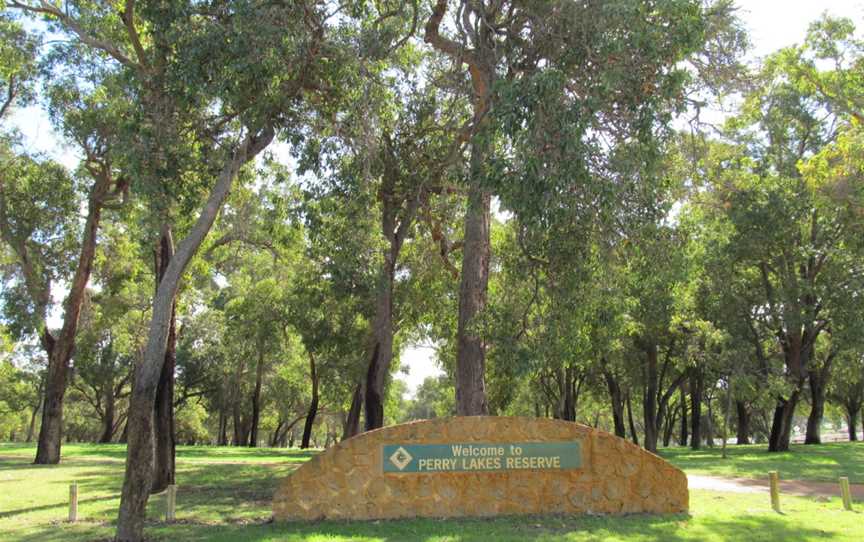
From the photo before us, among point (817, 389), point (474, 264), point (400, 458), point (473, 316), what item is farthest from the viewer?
point (817, 389)

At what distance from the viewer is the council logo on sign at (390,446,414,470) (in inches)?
450

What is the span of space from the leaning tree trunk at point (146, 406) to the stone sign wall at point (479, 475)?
2342 millimetres

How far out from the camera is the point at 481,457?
458 inches

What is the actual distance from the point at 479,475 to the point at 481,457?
306mm

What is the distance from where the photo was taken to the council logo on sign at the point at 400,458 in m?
11.4

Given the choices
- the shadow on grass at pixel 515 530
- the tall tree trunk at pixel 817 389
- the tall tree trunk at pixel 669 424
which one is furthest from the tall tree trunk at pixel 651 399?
the tall tree trunk at pixel 669 424

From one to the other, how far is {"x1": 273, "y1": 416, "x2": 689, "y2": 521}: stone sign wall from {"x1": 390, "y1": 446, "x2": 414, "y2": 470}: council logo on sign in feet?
0.05

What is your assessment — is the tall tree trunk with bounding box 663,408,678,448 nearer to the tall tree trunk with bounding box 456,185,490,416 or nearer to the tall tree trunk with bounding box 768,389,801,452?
the tall tree trunk with bounding box 768,389,801,452

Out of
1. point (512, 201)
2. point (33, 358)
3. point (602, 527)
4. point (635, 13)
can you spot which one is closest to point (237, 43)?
point (512, 201)

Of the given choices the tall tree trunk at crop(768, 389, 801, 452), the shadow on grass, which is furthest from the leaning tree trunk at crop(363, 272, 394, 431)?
the tall tree trunk at crop(768, 389, 801, 452)

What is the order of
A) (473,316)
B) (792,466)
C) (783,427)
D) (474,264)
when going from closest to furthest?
(473,316) < (474,264) < (792,466) < (783,427)

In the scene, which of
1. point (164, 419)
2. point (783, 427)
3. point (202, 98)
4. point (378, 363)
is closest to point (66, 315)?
point (164, 419)

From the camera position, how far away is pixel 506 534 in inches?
391

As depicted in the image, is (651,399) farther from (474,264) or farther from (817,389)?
(474,264)
